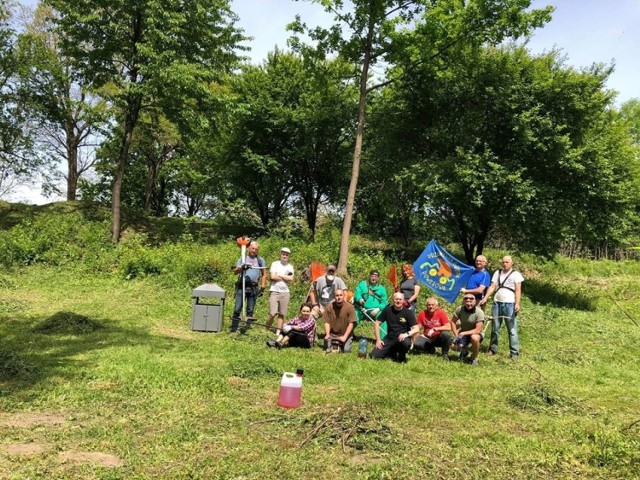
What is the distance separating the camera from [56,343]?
757cm

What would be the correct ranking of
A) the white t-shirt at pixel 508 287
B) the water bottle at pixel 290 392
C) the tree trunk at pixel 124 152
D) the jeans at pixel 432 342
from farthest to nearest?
the tree trunk at pixel 124 152 < the white t-shirt at pixel 508 287 < the jeans at pixel 432 342 < the water bottle at pixel 290 392

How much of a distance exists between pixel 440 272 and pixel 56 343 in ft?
25.6

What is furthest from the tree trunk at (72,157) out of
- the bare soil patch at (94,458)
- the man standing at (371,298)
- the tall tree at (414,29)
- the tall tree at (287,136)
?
the bare soil patch at (94,458)

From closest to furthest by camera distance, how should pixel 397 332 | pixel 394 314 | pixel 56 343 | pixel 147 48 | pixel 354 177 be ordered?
pixel 56 343
pixel 397 332
pixel 394 314
pixel 354 177
pixel 147 48

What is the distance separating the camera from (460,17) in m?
14.0

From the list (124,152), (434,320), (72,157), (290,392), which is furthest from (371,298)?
(72,157)

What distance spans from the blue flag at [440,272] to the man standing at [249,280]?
3.79 metres

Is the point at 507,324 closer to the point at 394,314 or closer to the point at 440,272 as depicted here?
the point at 394,314

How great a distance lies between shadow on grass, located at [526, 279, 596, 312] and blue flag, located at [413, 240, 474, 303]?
5.00 metres

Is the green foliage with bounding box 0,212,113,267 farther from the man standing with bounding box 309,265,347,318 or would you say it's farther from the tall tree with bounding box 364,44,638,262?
the tall tree with bounding box 364,44,638,262

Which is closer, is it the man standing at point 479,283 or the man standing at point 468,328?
the man standing at point 468,328

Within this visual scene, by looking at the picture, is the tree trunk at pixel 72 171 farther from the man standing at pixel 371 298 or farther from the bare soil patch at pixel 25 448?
the bare soil patch at pixel 25 448

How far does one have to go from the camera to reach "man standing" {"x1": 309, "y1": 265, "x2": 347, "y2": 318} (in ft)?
30.3

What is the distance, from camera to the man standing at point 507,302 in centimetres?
852
